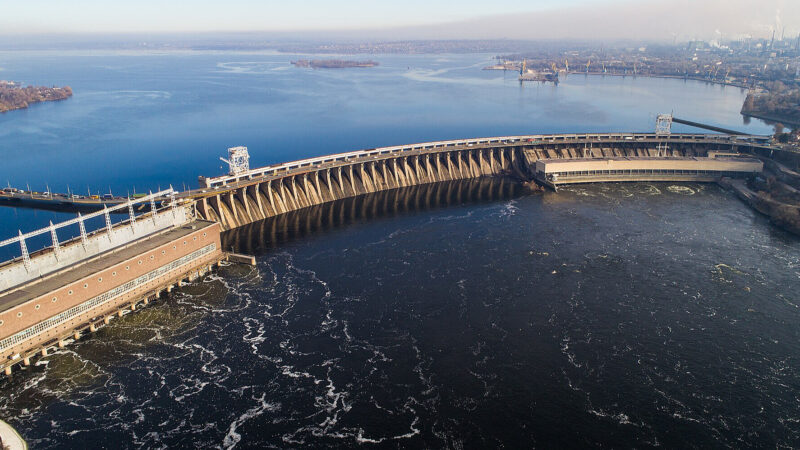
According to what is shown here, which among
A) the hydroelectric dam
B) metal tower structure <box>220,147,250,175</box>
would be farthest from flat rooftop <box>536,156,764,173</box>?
metal tower structure <box>220,147,250,175</box>

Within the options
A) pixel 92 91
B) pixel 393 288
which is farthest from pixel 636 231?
pixel 92 91

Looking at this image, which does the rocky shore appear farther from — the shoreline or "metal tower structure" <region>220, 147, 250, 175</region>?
"metal tower structure" <region>220, 147, 250, 175</region>

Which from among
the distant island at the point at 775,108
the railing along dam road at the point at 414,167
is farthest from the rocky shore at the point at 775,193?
the distant island at the point at 775,108

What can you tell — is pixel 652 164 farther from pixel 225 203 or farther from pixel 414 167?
pixel 225 203

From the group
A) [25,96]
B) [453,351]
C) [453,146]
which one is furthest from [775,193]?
[25,96]

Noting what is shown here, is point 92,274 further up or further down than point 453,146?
further up
